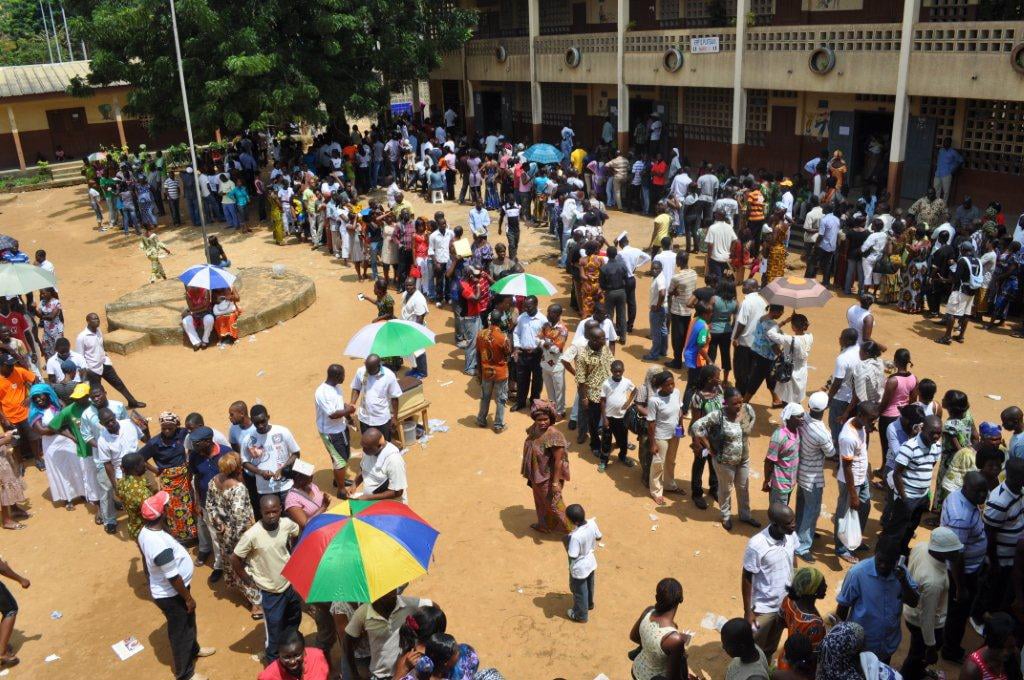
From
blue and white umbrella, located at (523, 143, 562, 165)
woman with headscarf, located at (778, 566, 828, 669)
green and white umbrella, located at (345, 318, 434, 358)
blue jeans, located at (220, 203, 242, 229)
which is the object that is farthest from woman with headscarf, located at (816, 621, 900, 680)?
blue jeans, located at (220, 203, 242, 229)

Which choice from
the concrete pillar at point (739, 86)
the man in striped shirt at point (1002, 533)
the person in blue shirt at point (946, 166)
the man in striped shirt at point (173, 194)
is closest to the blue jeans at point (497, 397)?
the man in striped shirt at point (1002, 533)

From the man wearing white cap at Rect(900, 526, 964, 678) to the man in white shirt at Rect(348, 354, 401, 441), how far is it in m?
4.94

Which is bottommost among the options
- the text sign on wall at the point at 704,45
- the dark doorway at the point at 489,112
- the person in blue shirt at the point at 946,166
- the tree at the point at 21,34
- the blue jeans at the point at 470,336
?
the blue jeans at the point at 470,336

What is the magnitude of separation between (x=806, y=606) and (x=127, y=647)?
5.33 metres

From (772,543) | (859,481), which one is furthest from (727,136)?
(772,543)

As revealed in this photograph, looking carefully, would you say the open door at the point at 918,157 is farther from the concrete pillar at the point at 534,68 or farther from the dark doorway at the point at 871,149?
the concrete pillar at the point at 534,68

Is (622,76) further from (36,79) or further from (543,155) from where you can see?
(36,79)

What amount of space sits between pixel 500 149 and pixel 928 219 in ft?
37.7

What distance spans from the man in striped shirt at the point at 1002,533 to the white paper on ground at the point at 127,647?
6.59m

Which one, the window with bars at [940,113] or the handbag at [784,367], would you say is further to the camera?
the window with bars at [940,113]

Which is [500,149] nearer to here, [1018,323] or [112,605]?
[1018,323]

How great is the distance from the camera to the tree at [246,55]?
18953 mm

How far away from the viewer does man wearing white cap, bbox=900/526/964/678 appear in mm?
5406

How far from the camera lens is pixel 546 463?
24.7ft
